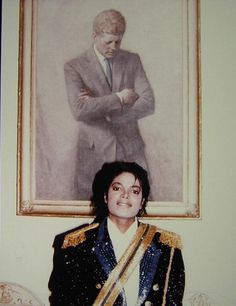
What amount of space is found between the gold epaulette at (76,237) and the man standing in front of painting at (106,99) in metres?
0.12

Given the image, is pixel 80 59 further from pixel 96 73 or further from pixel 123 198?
pixel 123 198

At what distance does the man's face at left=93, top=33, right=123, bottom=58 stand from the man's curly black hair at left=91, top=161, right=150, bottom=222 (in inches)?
18.2

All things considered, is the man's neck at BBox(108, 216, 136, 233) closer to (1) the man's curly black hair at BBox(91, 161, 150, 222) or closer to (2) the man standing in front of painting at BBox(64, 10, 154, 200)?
(1) the man's curly black hair at BBox(91, 161, 150, 222)

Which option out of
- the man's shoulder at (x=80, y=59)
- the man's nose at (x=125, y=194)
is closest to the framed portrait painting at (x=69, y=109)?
the man's shoulder at (x=80, y=59)

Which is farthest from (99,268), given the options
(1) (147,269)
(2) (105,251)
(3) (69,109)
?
(3) (69,109)

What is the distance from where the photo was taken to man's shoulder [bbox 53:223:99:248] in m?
1.47

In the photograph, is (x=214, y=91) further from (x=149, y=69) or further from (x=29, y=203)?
(x=29, y=203)

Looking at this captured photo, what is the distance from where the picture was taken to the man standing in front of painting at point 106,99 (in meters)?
1.52

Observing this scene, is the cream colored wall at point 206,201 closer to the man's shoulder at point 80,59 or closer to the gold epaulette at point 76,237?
the gold epaulette at point 76,237

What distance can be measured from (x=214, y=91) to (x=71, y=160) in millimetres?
649

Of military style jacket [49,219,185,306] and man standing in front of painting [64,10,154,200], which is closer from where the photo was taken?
military style jacket [49,219,185,306]

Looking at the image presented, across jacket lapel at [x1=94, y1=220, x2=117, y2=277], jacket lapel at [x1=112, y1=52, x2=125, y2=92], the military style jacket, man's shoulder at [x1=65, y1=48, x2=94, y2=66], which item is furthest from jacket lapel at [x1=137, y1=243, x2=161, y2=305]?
man's shoulder at [x1=65, y1=48, x2=94, y2=66]

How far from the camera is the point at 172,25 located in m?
1.57

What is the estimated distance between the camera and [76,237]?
1.47 m
